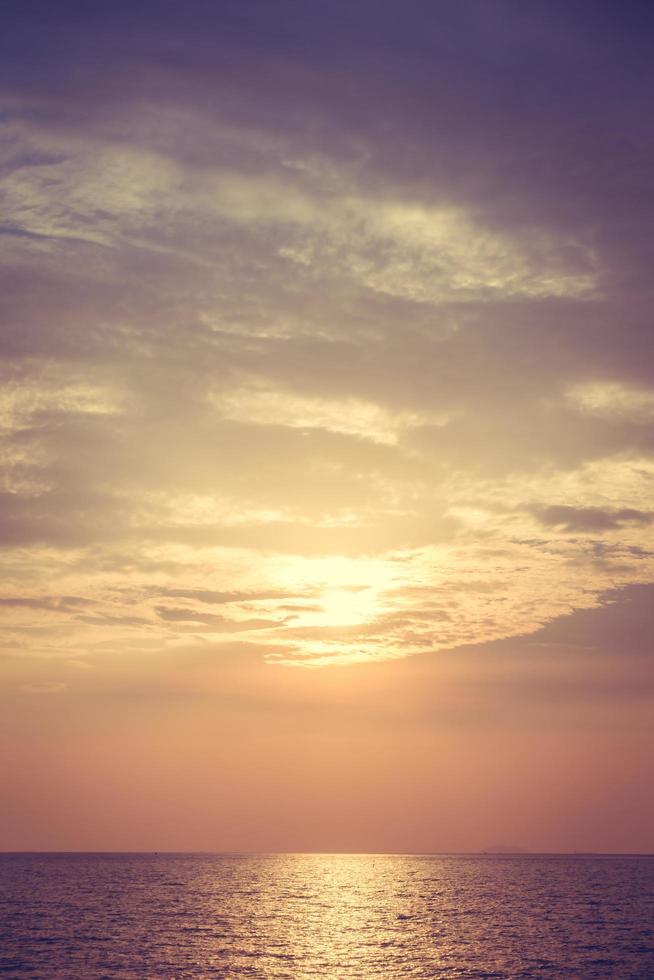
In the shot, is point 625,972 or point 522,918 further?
point 522,918

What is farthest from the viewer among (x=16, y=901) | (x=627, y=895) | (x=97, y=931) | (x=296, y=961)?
(x=627, y=895)

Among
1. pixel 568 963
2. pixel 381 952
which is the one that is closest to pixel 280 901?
pixel 381 952

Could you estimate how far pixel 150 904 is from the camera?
512 feet

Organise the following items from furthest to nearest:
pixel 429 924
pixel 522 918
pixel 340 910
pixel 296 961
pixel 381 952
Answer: pixel 340 910, pixel 522 918, pixel 429 924, pixel 381 952, pixel 296 961

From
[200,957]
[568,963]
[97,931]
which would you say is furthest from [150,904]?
[568,963]

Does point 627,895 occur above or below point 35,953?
below

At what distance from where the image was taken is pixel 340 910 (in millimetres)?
148250

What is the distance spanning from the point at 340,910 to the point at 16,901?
56.3 meters

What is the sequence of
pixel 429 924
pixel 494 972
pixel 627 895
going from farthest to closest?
pixel 627 895
pixel 429 924
pixel 494 972

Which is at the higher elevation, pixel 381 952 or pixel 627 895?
pixel 381 952

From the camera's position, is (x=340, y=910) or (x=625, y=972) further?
(x=340, y=910)

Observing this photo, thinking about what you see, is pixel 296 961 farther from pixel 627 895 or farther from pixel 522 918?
pixel 627 895

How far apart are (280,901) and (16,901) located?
150 feet

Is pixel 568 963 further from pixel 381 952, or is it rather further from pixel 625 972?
pixel 381 952
